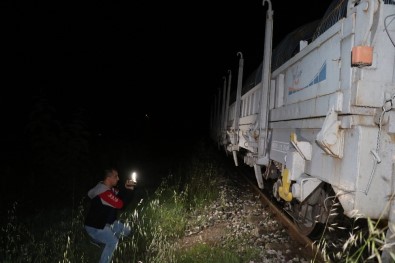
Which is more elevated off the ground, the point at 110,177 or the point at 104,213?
the point at 110,177

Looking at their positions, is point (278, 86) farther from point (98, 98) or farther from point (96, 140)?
point (98, 98)

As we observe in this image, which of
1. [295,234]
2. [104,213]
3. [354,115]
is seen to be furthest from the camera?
[295,234]

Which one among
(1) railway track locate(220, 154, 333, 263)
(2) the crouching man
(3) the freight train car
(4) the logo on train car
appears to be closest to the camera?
(3) the freight train car

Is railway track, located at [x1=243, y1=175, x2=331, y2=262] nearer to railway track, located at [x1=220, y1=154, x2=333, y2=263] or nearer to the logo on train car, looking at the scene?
railway track, located at [x1=220, y1=154, x2=333, y2=263]

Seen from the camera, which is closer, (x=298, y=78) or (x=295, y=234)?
(x=298, y=78)

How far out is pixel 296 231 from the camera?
5285 mm

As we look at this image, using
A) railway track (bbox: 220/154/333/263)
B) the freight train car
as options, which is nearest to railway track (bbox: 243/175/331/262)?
railway track (bbox: 220/154/333/263)

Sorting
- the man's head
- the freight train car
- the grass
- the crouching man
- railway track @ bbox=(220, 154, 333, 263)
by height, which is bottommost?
the grass

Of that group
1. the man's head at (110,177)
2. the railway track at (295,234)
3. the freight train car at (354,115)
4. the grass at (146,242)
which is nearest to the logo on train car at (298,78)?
the freight train car at (354,115)

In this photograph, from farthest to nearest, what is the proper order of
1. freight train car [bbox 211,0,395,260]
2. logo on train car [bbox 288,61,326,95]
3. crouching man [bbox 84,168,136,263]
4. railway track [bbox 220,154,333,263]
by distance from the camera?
crouching man [bbox 84,168,136,263]
railway track [bbox 220,154,333,263]
logo on train car [bbox 288,61,326,95]
freight train car [bbox 211,0,395,260]

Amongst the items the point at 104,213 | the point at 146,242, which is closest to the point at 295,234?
the point at 146,242

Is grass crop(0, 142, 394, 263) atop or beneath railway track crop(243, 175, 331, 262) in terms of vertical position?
beneath

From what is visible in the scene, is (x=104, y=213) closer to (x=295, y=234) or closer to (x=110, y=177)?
(x=110, y=177)

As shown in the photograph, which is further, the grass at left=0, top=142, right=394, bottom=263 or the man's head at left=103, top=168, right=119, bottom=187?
the man's head at left=103, top=168, right=119, bottom=187
